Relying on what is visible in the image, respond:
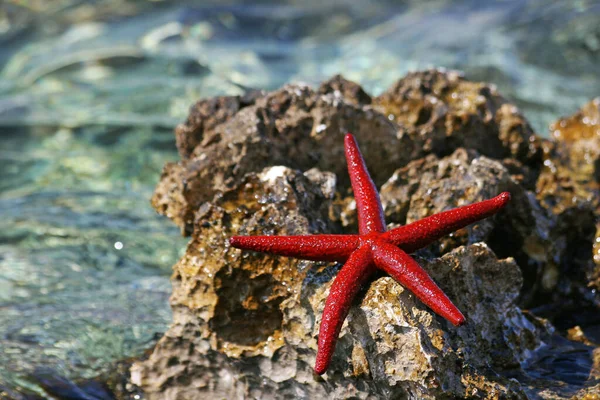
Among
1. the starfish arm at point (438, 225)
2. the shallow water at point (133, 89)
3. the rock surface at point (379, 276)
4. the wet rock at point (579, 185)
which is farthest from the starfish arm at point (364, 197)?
the shallow water at point (133, 89)

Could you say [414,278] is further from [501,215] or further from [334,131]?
[334,131]

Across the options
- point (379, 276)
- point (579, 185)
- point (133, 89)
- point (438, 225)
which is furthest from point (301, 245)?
point (133, 89)

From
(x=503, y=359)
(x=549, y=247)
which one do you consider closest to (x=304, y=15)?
(x=549, y=247)

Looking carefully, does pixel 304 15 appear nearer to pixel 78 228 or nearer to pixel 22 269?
pixel 78 228

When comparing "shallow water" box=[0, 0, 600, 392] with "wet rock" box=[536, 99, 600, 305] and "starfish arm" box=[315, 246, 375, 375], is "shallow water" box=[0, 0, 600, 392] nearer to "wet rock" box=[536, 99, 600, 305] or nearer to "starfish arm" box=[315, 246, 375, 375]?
"starfish arm" box=[315, 246, 375, 375]

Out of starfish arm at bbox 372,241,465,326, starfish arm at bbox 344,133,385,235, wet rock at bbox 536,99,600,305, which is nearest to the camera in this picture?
→ starfish arm at bbox 372,241,465,326

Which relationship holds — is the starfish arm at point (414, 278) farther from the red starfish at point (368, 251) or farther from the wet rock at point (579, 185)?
the wet rock at point (579, 185)

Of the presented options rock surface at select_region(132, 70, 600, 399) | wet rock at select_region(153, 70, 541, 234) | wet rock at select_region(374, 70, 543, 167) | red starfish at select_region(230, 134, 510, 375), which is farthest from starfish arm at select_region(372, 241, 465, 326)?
wet rock at select_region(374, 70, 543, 167)

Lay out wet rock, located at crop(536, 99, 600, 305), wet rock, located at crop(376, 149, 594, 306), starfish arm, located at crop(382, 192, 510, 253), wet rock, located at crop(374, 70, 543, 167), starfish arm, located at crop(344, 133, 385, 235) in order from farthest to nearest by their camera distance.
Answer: wet rock, located at crop(374, 70, 543, 167) → wet rock, located at crop(536, 99, 600, 305) → wet rock, located at crop(376, 149, 594, 306) → starfish arm, located at crop(344, 133, 385, 235) → starfish arm, located at crop(382, 192, 510, 253)
